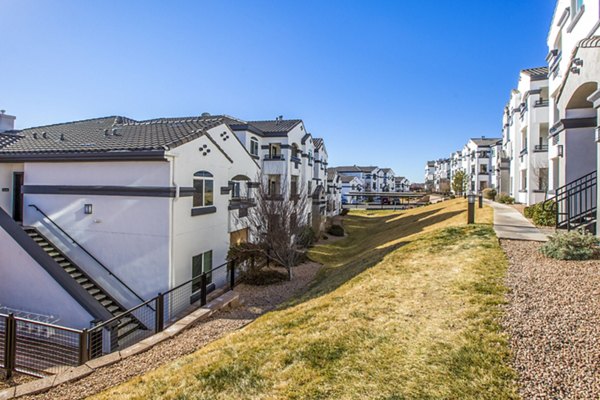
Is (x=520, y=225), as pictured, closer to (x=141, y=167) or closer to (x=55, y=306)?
(x=141, y=167)

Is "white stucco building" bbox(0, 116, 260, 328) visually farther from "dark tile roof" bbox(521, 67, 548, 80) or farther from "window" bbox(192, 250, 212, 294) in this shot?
"dark tile roof" bbox(521, 67, 548, 80)

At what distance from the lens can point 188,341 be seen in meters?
8.21

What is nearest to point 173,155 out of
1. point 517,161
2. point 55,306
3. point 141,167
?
point 141,167

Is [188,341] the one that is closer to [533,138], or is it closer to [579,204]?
[579,204]

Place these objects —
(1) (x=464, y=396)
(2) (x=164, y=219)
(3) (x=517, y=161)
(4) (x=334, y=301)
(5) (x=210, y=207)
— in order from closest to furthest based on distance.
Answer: (1) (x=464, y=396) → (4) (x=334, y=301) → (2) (x=164, y=219) → (5) (x=210, y=207) → (3) (x=517, y=161)

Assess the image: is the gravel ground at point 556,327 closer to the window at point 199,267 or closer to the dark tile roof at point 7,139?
the window at point 199,267

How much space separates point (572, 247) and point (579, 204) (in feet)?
13.3

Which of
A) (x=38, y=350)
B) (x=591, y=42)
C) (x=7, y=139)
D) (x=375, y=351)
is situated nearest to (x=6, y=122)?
(x=7, y=139)

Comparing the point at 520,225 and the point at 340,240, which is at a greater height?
the point at 520,225

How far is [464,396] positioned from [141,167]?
465 inches

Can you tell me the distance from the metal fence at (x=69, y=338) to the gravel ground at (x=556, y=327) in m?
9.04

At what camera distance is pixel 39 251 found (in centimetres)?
1127

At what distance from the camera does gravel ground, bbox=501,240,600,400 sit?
12.7 ft

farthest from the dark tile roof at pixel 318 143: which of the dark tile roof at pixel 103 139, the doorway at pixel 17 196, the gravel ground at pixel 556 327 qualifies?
the gravel ground at pixel 556 327
